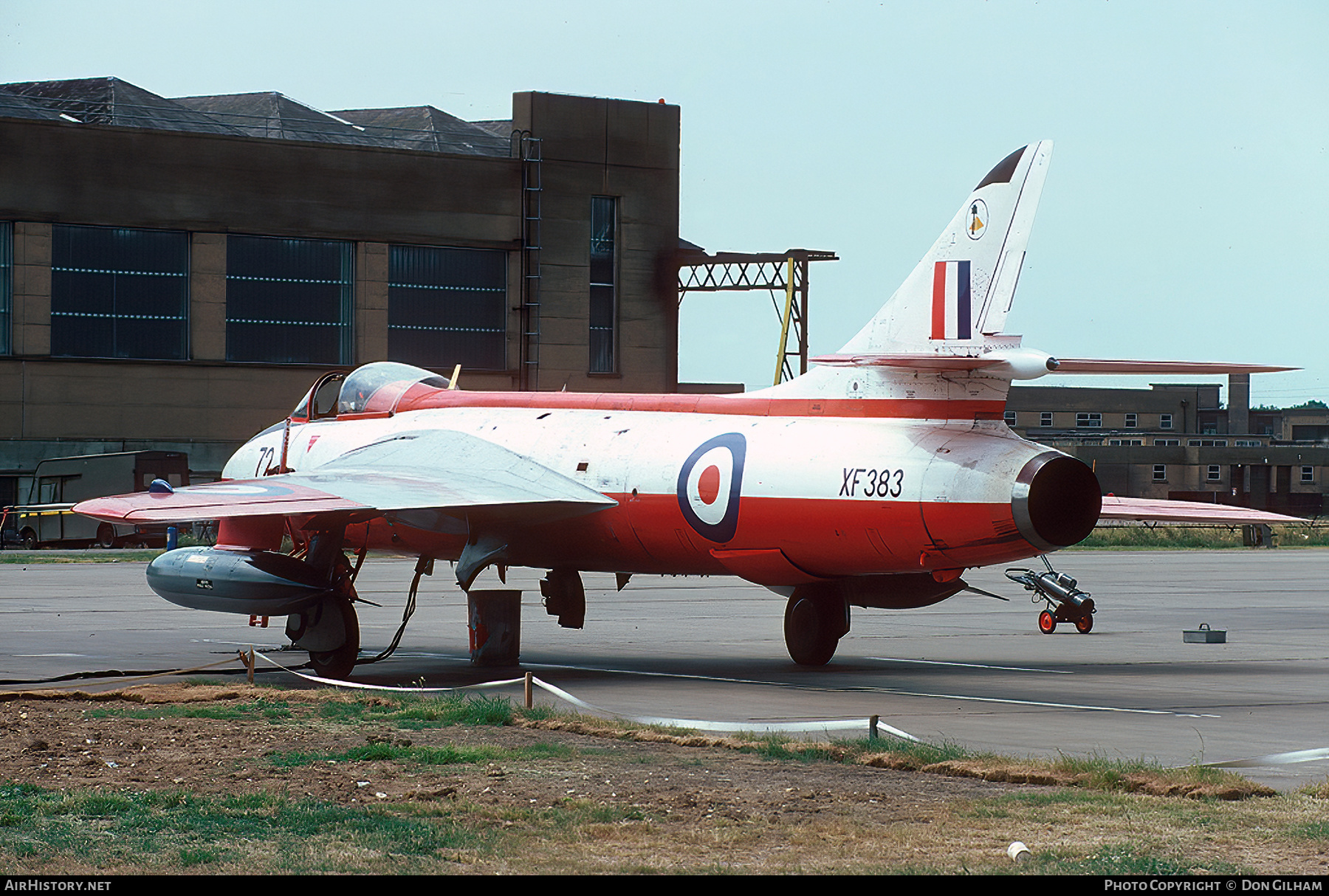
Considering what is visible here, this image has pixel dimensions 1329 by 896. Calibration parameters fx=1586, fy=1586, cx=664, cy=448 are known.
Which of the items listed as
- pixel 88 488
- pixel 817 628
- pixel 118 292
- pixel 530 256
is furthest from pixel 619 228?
pixel 817 628

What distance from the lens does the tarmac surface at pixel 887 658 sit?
1339 cm

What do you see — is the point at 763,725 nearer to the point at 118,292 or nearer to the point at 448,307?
the point at 118,292

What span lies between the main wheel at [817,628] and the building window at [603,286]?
160ft

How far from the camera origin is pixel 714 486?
17094 millimetres

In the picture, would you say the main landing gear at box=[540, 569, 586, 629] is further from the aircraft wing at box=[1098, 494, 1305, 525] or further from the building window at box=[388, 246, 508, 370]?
the building window at box=[388, 246, 508, 370]

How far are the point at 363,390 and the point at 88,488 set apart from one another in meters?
38.6

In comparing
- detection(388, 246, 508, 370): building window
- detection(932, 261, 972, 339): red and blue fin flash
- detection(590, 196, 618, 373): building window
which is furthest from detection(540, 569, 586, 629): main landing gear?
detection(590, 196, 618, 373): building window

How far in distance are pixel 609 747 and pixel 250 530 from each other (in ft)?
29.0

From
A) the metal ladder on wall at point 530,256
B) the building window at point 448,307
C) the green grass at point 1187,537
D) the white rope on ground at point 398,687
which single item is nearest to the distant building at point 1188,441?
the green grass at point 1187,537

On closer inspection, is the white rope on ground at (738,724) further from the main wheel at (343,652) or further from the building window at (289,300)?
the building window at (289,300)

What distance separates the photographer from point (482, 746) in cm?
1150

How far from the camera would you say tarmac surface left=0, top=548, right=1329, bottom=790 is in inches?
527
